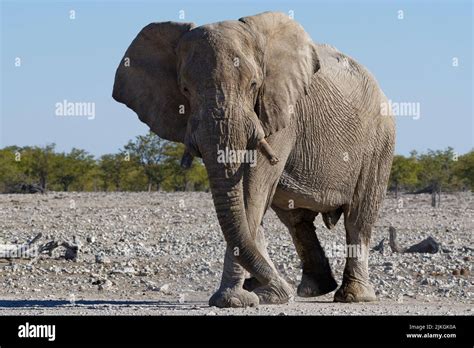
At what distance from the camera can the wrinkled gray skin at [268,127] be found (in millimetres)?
10797

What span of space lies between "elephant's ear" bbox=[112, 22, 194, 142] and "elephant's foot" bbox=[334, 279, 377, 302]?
2696mm

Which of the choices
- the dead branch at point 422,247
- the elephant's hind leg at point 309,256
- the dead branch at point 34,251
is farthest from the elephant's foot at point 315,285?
the dead branch at point 422,247

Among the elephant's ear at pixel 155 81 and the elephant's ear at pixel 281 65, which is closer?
the elephant's ear at pixel 281 65

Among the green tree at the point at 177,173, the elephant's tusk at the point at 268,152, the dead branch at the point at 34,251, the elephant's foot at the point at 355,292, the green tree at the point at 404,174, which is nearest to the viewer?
the elephant's tusk at the point at 268,152

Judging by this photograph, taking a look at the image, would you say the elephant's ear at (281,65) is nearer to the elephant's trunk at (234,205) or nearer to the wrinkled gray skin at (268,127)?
the wrinkled gray skin at (268,127)

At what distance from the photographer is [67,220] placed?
2473 cm

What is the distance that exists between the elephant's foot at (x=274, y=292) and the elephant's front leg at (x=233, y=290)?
274mm

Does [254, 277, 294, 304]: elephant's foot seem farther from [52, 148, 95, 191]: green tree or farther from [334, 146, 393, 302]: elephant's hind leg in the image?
[52, 148, 95, 191]: green tree

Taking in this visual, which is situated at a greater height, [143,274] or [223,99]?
[223,99]

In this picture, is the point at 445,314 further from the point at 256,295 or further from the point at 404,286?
the point at 404,286

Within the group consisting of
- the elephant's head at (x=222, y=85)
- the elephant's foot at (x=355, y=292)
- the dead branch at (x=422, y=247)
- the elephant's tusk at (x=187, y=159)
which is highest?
the elephant's head at (x=222, y=85)

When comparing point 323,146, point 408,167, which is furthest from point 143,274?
point 408,167
